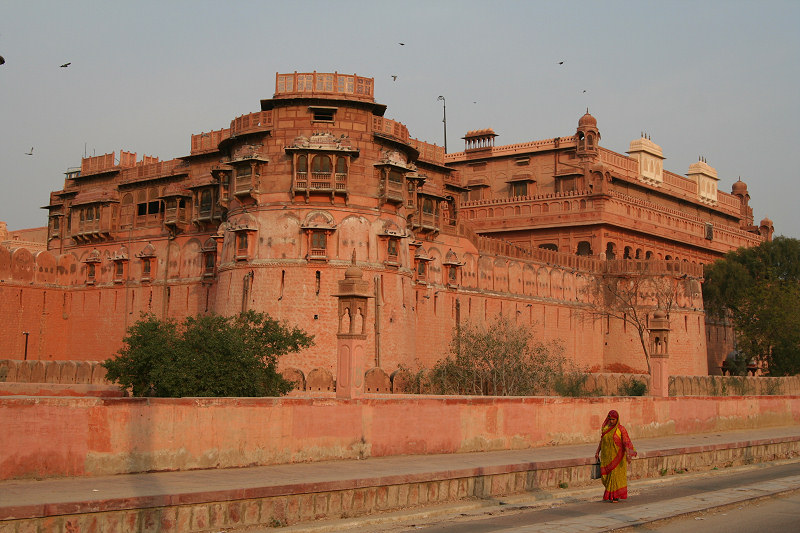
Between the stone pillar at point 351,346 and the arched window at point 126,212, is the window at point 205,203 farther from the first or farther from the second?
the stone pillar at point 351,346

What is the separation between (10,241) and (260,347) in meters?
42.0

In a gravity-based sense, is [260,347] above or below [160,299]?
below

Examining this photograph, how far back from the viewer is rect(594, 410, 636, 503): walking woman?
15898 millimetres

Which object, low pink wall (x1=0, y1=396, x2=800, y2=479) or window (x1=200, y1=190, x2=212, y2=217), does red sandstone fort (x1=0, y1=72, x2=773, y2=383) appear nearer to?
window (x1=200, y1=190, x2=212, y2=217)

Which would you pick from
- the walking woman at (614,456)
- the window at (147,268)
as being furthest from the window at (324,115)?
the walking woman at (614,456)

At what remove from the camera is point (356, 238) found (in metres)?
35.7

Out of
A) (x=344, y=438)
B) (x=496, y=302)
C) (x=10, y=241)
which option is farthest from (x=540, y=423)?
(x=10, y=241)

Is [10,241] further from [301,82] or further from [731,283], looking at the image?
[731,283]

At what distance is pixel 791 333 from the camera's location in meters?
52.7

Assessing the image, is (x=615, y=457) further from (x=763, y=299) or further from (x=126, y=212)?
(x=763, y=299)

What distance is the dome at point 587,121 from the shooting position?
61469 millimetres

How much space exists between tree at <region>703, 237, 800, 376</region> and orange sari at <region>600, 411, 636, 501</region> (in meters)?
40.4

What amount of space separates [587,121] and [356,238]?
A: 30.7m

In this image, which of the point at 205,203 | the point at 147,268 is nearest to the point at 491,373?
the point at 205,203
